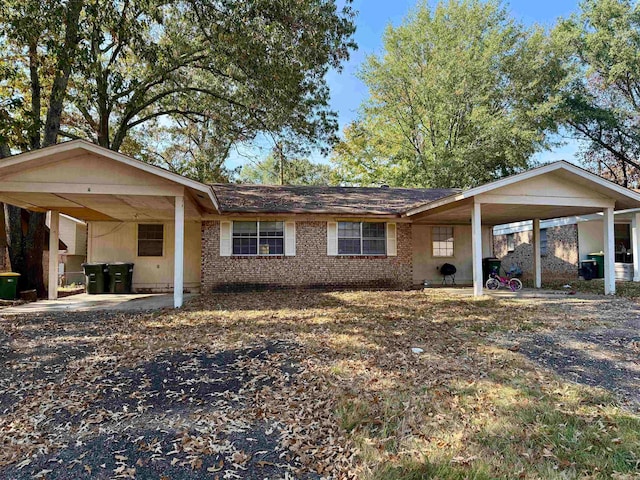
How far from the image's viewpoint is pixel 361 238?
12414 millimetres

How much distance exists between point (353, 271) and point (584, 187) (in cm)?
694

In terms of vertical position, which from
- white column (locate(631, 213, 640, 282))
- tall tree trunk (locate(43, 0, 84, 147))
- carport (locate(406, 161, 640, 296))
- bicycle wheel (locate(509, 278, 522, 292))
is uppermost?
tall tree trunk (locate(43, 0, 84, 147))

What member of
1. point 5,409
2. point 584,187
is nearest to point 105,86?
point 5,409

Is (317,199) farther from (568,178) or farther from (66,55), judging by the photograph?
(66,55)

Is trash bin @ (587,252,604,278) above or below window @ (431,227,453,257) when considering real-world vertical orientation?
below

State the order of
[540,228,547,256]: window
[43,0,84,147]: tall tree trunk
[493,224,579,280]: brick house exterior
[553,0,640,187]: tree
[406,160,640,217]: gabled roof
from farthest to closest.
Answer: [553,0,640,187]: tree
[540,228,547,256]: window
[493,224,579,280]: brick house exterior
[406,160,640,217]: gabled roof
[43,0,84,147]: tall tree trunk

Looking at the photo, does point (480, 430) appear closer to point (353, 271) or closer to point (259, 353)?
point (259, 353)

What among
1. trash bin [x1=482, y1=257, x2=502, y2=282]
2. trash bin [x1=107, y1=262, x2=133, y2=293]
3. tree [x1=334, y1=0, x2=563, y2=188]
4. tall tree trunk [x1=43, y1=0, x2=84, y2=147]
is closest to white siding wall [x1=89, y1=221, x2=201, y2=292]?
trash bin [x1=107, y1=262, x2=133, y2=293]

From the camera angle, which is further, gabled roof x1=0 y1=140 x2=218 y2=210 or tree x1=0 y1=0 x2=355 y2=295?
tree x1=0 y1=0 x2=355 y2=295

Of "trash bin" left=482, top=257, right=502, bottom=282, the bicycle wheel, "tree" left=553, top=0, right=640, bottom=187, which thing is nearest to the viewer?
the bicycle wheel

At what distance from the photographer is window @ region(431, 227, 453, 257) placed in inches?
544

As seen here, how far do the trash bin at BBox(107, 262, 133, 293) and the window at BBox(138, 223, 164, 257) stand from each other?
2.68 feet

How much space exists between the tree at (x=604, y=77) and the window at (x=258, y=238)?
20.2 metres

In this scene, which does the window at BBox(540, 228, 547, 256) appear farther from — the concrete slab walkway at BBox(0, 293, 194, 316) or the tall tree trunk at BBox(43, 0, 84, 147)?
the tall tree trunk at BBox(43, 0, 84, 147)
